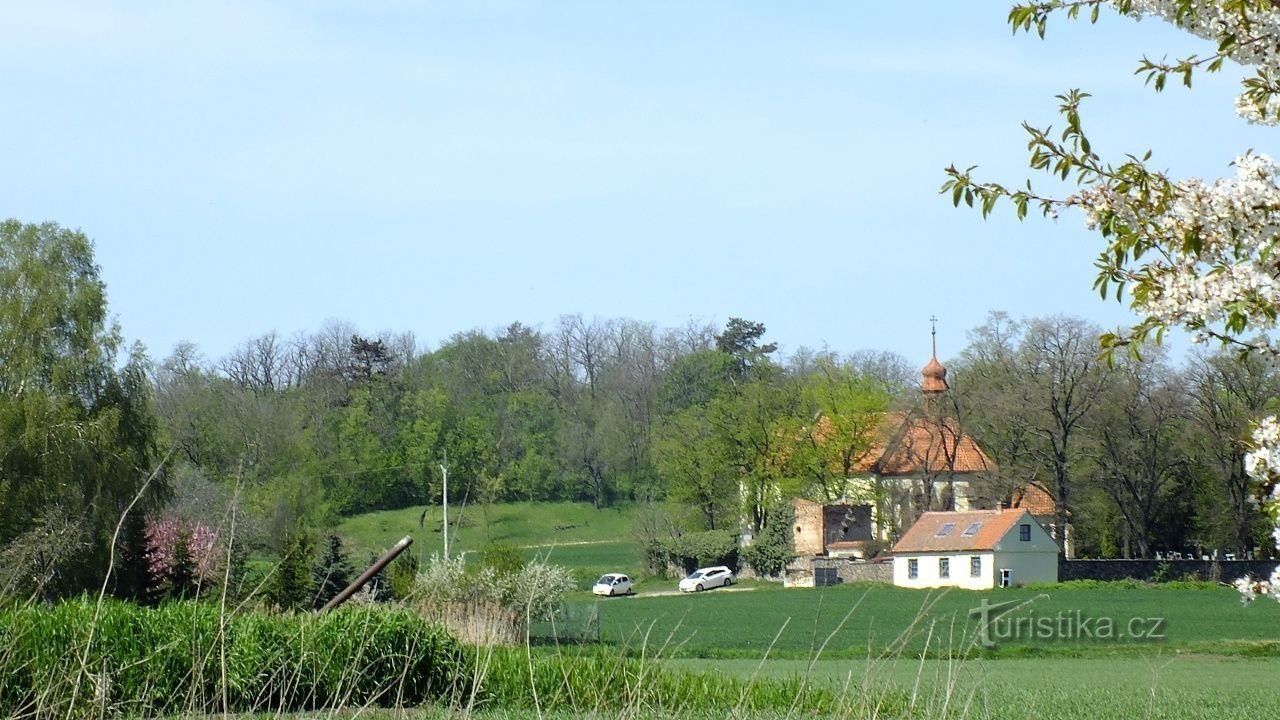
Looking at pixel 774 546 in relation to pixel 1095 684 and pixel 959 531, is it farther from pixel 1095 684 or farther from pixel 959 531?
pixel 1095 684

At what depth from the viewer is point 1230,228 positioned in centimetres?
416

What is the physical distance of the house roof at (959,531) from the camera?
184ft

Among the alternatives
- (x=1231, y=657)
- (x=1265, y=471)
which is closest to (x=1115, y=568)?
(x=1231, y=657)

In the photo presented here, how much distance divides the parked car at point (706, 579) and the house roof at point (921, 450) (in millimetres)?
11605

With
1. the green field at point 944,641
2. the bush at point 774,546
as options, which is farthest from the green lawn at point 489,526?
the bush at point 774,546

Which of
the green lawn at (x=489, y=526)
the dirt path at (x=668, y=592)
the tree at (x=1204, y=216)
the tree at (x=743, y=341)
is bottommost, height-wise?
the dirt path at (x=668, y=592)

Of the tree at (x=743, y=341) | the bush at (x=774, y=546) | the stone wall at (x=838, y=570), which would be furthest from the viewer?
the tree at (x=743, y=341)

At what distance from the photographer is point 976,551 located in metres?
56.4

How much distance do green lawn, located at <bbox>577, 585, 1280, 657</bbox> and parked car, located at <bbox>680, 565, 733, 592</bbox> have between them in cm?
344

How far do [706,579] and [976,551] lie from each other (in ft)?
41.5

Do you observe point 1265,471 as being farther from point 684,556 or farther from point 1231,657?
point 684,556

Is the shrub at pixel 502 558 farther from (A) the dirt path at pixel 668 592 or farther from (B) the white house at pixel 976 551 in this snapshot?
(B) the white house at pixel 976 551

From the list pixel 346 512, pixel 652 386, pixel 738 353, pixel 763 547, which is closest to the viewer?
pixel 346 512

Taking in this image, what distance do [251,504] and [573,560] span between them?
2110cm
